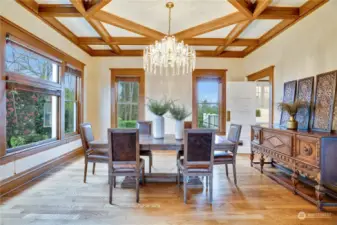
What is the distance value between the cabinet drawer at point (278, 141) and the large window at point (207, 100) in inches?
98.7

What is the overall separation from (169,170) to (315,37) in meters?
3.32

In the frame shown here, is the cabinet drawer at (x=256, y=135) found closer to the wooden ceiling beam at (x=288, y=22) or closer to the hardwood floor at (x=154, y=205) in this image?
the hardwood floor at (x=154, y=205)

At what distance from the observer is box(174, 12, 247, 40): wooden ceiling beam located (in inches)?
131

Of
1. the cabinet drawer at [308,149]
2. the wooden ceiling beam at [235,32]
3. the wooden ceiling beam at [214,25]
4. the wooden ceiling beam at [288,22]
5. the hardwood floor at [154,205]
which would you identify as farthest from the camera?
the wooden ceiling beam at [235,32]

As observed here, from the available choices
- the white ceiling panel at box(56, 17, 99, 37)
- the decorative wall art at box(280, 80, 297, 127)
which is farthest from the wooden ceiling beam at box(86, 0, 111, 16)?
the decorative wall art at box(280, 80, 297, 127)

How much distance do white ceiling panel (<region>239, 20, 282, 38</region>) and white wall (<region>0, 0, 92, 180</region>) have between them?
3900 millimetres

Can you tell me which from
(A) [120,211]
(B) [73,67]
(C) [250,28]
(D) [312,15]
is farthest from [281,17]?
(B) [73,67]

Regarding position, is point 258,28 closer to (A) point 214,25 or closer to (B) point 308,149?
(A) point 214,25

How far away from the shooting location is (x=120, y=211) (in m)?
2.32

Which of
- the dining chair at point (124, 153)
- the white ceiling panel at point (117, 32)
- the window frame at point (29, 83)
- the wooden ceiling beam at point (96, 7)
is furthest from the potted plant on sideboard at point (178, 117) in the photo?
the window frame at point (29, 83)

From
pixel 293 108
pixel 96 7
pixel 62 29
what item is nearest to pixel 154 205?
pixel 293 108

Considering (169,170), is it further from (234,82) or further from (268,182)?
(234,82)

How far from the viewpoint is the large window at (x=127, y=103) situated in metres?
5.90

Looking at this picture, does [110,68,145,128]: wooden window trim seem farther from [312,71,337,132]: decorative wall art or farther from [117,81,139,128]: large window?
[312,71,337,132]: decorative wall art
